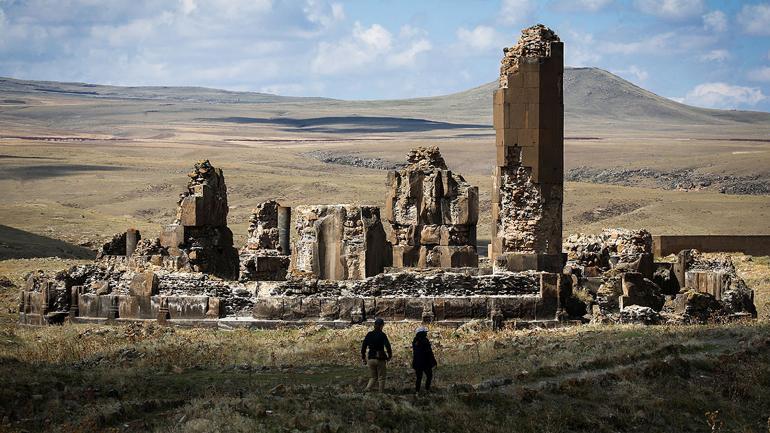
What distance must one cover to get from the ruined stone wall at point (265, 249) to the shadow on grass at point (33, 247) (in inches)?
512

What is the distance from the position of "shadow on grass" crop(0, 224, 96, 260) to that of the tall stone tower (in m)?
21.7

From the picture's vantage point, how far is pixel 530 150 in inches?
1064

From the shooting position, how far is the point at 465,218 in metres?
29.8

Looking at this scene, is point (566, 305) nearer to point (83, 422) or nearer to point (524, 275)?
point (524, 275)

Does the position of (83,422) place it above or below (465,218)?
below

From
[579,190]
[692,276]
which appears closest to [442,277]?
[692,276]

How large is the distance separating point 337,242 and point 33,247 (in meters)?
23.0

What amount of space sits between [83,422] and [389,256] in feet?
47.3

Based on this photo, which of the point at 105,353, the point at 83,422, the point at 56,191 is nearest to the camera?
the point at 83,422

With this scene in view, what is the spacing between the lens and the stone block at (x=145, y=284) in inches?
1024

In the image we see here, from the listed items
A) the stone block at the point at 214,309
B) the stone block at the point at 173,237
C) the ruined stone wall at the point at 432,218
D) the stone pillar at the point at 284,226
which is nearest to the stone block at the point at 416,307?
the stone block at the point at 214,309

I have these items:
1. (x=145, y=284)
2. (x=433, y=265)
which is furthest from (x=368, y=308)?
(x=433, y=265)

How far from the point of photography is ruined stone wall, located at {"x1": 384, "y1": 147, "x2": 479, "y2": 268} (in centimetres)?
2970

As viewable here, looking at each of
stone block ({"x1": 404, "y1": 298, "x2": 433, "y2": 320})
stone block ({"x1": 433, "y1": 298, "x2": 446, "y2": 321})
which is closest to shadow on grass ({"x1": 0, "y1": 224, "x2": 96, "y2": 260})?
stone block ({"x1": 404, "y1": 298, "x2": 433, "y2": 320})
